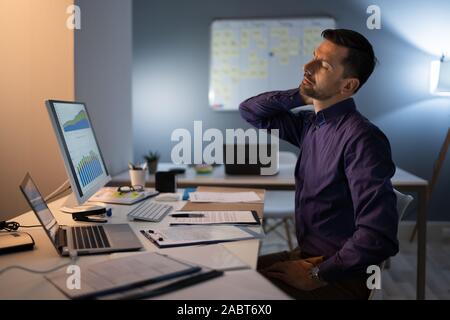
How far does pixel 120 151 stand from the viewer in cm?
306

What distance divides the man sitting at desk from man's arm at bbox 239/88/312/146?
4.5 inches

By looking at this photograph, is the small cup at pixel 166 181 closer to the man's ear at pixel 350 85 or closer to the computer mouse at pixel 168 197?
the computer mouse at pixel 168 197

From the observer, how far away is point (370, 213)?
1.33m

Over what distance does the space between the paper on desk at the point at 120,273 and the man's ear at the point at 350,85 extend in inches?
34.8

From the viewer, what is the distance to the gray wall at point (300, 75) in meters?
4.11

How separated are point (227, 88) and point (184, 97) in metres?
0.43

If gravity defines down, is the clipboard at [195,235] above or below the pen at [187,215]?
above

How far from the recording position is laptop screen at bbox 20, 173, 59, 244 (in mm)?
1244

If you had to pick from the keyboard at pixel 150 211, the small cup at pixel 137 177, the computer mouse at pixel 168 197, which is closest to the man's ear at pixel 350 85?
the keyboard at pixel 150 211

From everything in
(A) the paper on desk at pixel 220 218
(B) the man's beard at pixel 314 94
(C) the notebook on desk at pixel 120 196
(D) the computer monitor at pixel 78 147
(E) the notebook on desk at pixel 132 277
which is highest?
(B) the man's beard at pixel 314 94

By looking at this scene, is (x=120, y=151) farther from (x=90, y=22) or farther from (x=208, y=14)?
(x=208, y=14)

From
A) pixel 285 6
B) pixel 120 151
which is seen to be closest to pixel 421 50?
pixel 285 6

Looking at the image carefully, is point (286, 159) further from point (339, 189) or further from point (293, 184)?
point (339, 189)

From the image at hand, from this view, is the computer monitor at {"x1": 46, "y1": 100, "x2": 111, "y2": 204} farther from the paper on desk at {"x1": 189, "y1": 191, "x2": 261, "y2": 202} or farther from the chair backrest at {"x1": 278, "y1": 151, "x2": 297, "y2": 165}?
the chair backrest at {"x1": 278, "y1": 151, "x2": 297, "y2": 165}
